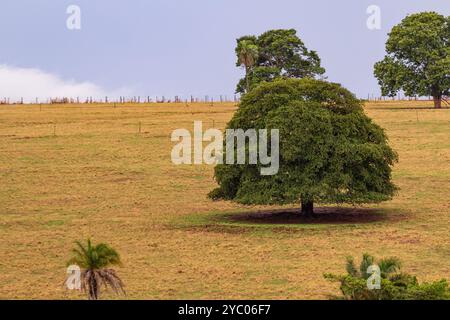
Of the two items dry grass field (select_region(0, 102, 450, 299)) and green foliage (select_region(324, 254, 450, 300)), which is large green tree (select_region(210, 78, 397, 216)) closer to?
dry grass field (select_region(0, 102, 450, 299))

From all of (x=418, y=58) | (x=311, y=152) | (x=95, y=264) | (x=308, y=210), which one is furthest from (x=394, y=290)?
(x=418, y=58)

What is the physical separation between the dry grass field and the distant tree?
2222 centimetres

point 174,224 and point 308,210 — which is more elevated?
point 308,210

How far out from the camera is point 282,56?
11019cm

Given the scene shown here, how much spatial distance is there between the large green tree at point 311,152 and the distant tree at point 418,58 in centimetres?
5494

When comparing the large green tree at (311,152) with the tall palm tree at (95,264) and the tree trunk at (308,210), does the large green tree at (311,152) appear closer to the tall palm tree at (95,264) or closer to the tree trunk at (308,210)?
the tree trunk at (308,210)

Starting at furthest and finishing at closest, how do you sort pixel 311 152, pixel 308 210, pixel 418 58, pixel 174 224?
pixel 418 58 < pixel 308 210 < pixel 174 224 < pixel 311 152

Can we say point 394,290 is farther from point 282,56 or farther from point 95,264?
point 282,56

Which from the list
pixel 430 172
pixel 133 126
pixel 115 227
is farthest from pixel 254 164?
pixel 133 126

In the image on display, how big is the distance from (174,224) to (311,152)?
7.06m

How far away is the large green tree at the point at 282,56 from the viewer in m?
109

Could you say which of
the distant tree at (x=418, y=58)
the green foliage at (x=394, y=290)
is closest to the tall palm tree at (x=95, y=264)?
the green foliage at (x=394, y=290)
